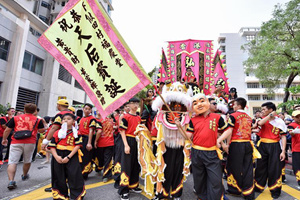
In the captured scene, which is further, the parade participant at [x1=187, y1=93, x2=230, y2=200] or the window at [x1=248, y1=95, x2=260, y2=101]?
the window at [x1=248, y1=95, x2=260, y2=101]

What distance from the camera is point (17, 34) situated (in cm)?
1473

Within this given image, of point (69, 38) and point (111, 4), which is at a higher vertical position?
point (111, 4)

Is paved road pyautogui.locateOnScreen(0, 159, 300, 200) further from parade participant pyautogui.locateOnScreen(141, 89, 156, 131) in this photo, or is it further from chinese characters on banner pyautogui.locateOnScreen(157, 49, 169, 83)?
chinese characters on banner pyautogui.locateOnScreen(157, 49, 169, 83)

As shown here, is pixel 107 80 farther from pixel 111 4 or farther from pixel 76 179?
pixel 111 4

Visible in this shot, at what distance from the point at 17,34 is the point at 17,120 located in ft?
44.6

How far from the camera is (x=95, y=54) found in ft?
9.43

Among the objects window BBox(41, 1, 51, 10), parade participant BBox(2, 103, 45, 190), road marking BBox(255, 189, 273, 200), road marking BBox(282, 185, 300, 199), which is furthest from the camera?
window BBox(41, 1, 51, 10)

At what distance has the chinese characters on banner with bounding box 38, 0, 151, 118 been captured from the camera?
2752 mm

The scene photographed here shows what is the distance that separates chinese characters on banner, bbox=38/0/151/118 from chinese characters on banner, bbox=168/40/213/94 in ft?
14.7

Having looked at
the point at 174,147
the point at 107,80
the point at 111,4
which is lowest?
the point at 174,147

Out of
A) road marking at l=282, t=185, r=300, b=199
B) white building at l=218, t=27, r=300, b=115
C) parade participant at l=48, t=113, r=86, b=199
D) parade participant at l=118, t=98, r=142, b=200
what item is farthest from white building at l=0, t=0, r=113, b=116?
white building at l=218, t=27, r=300, b=115

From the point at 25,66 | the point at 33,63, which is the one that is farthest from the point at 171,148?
the point at 33,63

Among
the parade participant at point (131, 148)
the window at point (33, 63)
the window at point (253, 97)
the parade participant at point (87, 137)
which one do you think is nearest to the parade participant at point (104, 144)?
the parade participant at point (87, 137)

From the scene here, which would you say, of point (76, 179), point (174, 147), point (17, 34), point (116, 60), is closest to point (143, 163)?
point (174, 147)
